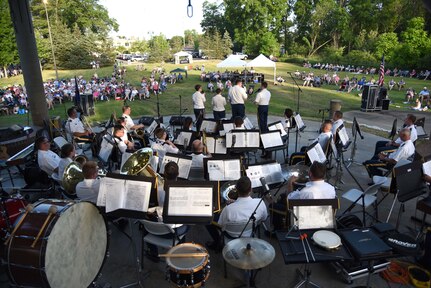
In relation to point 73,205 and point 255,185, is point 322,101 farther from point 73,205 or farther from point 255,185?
point 73,205

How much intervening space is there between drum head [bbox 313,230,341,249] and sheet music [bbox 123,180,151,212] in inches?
95.4

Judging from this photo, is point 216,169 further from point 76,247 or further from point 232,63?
point 232,63

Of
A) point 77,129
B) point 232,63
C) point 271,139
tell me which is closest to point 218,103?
point 271,139

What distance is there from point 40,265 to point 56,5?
64.2 metres

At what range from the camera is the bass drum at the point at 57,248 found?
3.76m

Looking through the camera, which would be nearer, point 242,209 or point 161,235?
point 242,209

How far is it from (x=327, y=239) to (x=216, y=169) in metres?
2.80

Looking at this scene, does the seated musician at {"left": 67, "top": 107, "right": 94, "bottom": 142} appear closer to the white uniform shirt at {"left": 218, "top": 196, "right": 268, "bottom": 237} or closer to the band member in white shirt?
the band member in white shirt

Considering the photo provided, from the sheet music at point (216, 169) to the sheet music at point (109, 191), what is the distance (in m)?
2.13

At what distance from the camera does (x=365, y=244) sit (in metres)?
4.06

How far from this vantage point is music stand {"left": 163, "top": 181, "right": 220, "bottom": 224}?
439cm

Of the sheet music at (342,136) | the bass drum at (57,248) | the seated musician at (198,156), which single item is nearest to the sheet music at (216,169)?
the seated musician at (198,156)

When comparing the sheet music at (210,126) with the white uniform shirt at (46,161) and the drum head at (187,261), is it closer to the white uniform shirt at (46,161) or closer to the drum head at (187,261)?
the white uniform shirt at (46,161)

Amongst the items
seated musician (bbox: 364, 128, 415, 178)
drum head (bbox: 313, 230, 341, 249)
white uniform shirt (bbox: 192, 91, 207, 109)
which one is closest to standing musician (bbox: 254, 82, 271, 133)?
white uniform shirt (bbox: 192, 91, 207, 109)
